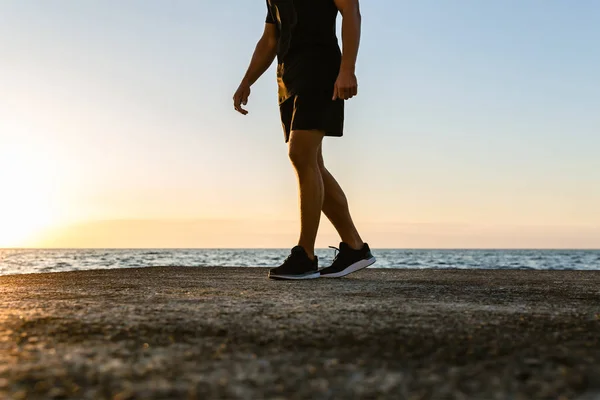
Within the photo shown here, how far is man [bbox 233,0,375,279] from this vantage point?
3.56 m

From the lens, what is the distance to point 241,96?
430cm

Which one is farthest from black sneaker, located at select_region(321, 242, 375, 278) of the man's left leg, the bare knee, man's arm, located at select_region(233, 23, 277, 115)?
man's arm, located at select_region(233, 23, 277, 115)

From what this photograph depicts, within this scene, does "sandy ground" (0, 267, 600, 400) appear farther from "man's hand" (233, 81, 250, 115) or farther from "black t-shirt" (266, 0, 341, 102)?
"man's hand" (233, 81, 250, 115)

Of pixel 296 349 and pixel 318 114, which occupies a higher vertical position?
pixel 318 114

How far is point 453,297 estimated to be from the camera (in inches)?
90.8

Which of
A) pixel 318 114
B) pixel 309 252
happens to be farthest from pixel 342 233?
pixel 318 114

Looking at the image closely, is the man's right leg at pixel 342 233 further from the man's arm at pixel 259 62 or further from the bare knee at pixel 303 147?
the man's arm at pixel 259 62

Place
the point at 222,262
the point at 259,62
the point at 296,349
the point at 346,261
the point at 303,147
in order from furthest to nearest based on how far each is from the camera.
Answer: the point at 222,262, the point at 259,62, the point at 346,261, the point at 303,147, the point at 296,349

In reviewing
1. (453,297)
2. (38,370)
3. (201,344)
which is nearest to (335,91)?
(453,297)

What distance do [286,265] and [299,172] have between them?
0.58 metres

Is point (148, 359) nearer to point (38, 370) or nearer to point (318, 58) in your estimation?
point (38, 370)

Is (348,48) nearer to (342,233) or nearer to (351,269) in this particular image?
(342,233)

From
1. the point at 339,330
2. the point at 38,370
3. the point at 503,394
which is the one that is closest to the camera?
the point at 503,394

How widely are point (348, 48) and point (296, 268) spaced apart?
1.36m
